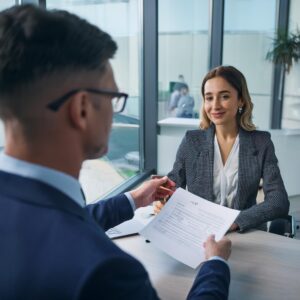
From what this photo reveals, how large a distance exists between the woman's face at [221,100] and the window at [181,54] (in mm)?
1940

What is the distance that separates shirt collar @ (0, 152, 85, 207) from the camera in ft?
1.95

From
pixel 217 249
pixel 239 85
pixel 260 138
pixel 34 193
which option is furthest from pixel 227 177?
pixel 34 193

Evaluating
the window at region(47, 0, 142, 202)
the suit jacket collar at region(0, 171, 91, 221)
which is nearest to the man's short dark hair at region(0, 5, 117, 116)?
the suit jacket collar at region(0, 171, 91, 221)

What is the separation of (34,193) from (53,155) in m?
0.08

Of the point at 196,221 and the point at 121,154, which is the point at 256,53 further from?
the point at 196,221

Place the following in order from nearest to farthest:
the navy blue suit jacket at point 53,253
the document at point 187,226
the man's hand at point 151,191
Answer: the navy blue suit jacket at point 53,253
the document at point 187,226
the man's hand at point 151,191

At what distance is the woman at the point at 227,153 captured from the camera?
176 cm

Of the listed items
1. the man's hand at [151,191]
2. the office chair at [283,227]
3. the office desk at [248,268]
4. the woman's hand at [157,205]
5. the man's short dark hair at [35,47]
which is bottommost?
the office chair at [283,227]

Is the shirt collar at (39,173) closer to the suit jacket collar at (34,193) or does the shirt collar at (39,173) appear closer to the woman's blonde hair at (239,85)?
the suit jacket collar at (34,193)

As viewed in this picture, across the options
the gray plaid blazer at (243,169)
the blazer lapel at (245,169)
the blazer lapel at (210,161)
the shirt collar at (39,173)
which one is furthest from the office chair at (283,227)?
the shirt collar at (39,173)

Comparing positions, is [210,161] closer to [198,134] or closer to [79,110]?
[198,134]

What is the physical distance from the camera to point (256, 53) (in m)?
4.84

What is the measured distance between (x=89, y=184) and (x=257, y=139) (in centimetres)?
133

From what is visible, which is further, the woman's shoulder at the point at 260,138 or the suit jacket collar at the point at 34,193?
the woman's shoulder at the point at 260,138
